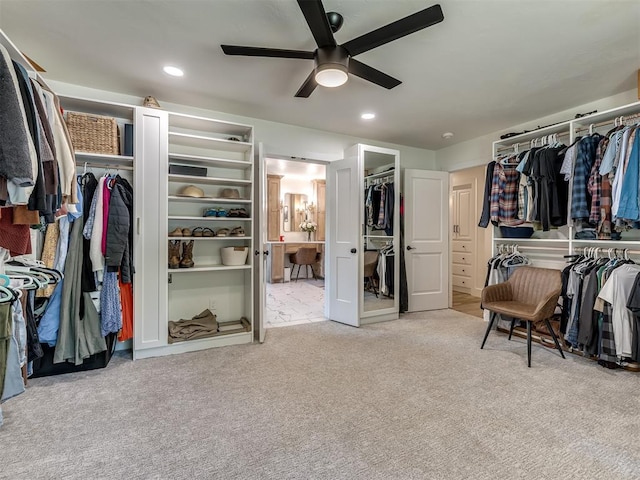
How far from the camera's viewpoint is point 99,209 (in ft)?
8.13

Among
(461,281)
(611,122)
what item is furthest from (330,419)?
(461,281)

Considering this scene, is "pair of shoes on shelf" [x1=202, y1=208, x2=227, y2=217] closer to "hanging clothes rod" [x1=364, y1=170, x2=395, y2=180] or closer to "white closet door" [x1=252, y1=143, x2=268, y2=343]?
"white closet door" [x1=252, y1=143, x2=268, y2=343]

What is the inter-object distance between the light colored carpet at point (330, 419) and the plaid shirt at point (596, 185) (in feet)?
4.24

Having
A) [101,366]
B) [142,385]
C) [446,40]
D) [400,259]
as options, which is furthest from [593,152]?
[101,366]

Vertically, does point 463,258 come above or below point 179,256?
below

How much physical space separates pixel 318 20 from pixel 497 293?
115 inches

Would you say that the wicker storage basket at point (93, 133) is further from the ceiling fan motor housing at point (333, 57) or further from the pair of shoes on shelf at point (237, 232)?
the ceiling fan motor housing at point (333, 57)

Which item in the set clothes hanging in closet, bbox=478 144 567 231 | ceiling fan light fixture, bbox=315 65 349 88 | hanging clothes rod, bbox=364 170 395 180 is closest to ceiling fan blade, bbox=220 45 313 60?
ceiling fan light fixture, bbox=315 65 349 88

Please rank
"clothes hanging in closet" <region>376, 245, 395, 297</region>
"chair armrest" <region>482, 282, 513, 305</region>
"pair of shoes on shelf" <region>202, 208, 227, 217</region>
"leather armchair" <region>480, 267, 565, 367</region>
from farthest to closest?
"clothes hanging in closet" <region>376, 245, 395, 297</region> < "pair of shoes on shelf" <region>202, 208, 227, 217</region> < "chair armrest" <region>482, 282, 513, 305</region> < "leather armchair" <region>480, 267, 565, 367</region>

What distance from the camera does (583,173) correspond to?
269 centimetres

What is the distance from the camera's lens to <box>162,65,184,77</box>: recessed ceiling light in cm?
245

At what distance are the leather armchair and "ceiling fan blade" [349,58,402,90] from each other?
2.17m

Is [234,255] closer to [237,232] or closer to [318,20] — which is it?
[237,232]

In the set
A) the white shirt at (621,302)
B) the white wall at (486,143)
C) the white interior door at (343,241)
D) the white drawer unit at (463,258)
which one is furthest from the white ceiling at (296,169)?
the white shirt at (621,302)
